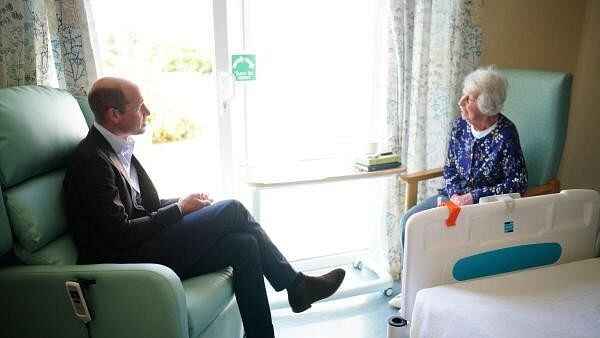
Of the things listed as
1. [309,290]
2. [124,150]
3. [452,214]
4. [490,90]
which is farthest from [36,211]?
[490,90]

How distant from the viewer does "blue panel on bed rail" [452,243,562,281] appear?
167cm

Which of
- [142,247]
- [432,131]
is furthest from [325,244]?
[142,247]

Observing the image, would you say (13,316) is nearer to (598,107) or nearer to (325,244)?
(325,244)

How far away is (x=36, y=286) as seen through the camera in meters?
1.39

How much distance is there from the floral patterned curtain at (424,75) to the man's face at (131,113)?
128 cm

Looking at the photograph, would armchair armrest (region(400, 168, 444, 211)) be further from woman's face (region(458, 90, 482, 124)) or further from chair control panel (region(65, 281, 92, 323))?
chair control panel (region(65, 281, 92, 323))

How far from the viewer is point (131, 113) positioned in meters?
1.67

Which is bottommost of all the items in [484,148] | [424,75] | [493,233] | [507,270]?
[507,270]

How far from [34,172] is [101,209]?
25 cm

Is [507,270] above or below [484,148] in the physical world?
below

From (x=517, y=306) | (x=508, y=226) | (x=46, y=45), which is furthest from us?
(x=46, y=45)

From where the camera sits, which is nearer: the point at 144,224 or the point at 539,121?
the point at 144,224

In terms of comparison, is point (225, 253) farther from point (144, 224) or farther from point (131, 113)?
point (131, 113)

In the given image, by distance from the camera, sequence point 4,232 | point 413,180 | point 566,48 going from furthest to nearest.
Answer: point 566,48 → point 413,180 → point 4,232
